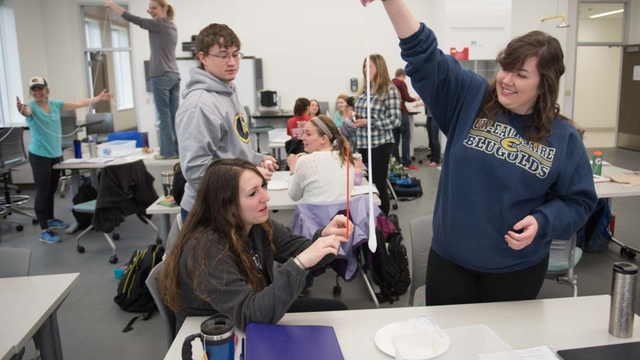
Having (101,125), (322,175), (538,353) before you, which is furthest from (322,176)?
(101,125)

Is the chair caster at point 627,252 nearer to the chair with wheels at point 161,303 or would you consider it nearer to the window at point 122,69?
the chair with wheels at point 161,303

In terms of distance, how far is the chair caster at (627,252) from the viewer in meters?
3.89

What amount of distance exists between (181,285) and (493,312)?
3.28ft

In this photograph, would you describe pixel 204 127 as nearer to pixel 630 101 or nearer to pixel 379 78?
pixel 379 78

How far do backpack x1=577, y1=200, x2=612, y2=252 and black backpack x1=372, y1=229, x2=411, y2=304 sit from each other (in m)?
1.64

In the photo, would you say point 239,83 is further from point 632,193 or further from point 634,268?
point 634,268

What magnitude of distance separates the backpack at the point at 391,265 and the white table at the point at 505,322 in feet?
4.62

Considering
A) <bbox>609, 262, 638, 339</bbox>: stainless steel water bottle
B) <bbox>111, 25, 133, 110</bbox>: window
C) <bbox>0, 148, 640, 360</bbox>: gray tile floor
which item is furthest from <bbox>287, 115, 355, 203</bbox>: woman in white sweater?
<bbox>111, 25, 133, 110</bbox>: window

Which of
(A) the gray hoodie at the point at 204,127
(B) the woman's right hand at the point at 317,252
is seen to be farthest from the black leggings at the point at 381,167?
(B) the woman's right hand at the point at 317,252

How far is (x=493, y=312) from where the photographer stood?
156 cm

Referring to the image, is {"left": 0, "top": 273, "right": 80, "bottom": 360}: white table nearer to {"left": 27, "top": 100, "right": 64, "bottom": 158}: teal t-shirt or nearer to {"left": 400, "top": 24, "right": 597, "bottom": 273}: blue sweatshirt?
{"left": 400, "top": 24, "right": 597, "bottom": 273}: blue sweatshirt

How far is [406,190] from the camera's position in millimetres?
5961

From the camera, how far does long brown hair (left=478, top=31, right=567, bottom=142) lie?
1456 mm

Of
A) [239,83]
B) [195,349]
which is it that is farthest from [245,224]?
[239,83]
